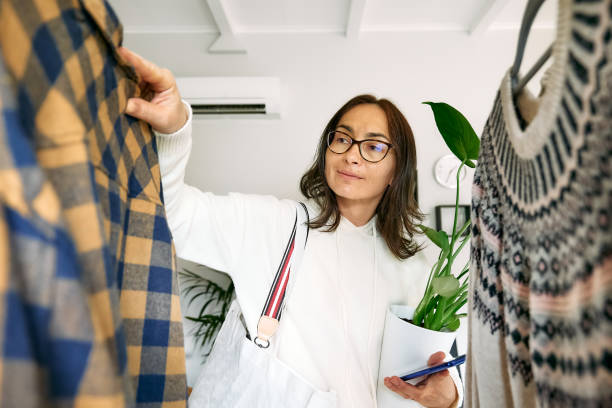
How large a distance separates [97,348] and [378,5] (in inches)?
80.8

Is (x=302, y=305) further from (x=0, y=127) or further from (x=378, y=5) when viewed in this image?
(x=378, y=5)

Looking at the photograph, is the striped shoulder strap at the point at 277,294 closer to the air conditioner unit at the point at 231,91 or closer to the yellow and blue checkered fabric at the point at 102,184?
the yellow and blue checkered fabric at the point at 102,184

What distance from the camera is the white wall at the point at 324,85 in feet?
6.62

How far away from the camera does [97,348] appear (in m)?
0.23

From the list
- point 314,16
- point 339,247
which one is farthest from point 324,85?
point 339,247

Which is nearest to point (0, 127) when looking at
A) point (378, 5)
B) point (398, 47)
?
point (378, 5)

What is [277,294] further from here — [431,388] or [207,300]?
[207,300]

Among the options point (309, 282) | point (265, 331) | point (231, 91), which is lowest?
point (265, 331)

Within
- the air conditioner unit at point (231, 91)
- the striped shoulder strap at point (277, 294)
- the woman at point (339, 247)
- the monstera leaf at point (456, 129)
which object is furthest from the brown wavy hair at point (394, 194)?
the air conditioner unit at point (231, 91)

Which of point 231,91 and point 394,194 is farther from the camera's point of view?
point 231,91

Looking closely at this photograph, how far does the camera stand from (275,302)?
0.89 m

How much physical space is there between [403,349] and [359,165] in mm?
544

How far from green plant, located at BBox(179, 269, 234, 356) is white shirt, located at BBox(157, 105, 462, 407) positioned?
84 centimetres

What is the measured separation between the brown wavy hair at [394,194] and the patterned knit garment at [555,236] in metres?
0.70
